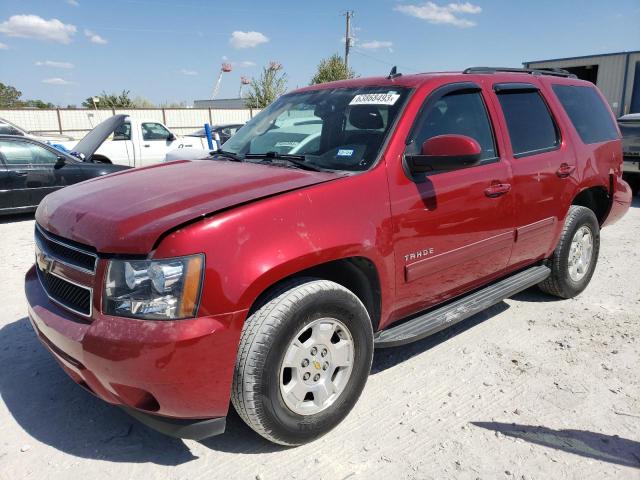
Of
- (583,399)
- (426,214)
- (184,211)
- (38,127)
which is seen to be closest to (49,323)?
(184,211)

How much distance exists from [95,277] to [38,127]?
26.3 metres

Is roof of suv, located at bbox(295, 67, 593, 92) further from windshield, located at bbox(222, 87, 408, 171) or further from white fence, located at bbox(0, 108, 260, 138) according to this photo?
white fence, located at bbox(0, 108, 260, 138)

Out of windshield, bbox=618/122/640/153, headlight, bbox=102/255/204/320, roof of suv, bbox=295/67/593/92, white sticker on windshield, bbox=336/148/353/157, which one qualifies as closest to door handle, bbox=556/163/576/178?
roof of suv, bbox=295/67/593/92

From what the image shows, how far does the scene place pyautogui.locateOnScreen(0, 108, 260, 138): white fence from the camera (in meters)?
24.4

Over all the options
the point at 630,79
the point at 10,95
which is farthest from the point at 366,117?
the point at 10,95

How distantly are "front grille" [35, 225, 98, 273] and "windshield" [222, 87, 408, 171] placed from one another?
1.35 meters

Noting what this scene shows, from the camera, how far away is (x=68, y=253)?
2.51 metres

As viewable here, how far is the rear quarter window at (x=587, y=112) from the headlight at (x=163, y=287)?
12.1 feet

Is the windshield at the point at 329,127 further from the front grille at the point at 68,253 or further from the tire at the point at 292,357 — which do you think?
the front grille at the point at 68,253

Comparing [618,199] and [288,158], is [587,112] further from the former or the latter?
[288,158]

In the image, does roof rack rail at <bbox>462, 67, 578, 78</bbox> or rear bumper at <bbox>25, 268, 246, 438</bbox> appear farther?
roof rack rail at <bbox>462, 67, 578, 78</bbox>

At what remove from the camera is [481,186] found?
335 cm

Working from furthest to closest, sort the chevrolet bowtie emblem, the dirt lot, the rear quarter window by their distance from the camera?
1. the rear quarter window
2. the chevrolet bowtie emblem
3. the dirt lot

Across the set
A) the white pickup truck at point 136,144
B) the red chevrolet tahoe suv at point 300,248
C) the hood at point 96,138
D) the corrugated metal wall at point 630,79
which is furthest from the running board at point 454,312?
the corrugated metal wall at point 630,79
